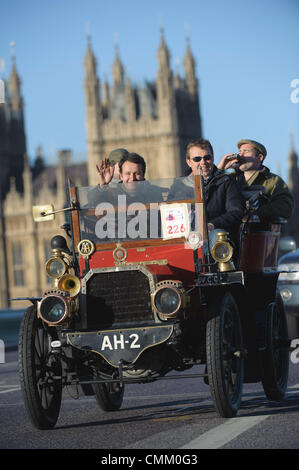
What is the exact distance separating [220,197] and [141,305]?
1.16 meters

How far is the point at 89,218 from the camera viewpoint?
7.95 meters

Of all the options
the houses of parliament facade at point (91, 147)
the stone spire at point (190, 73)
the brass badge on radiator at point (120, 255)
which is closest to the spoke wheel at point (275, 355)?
the brass badge on radiator at point (120, 255)

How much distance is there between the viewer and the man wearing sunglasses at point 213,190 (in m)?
7.82

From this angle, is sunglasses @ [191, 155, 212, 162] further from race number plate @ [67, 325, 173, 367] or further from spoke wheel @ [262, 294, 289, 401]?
race number plate @ [67, 325, 173, 367]

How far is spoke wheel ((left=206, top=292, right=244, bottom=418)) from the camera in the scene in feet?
23.1

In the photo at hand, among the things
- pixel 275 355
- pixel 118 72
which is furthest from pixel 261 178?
pixel 118 72

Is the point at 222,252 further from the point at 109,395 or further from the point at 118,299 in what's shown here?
the point at 109,395

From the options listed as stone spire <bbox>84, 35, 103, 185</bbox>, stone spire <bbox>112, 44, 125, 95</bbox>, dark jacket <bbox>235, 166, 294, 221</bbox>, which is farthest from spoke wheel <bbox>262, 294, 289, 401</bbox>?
stone spire <bbox>112, 44, 125, 95</bbox>

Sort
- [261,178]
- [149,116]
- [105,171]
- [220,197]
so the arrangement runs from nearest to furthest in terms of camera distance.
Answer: [220,197], [105,171], [261,178], [149,116]

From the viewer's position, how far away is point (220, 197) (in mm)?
8047

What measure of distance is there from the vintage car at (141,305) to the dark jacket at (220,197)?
56 millimetres

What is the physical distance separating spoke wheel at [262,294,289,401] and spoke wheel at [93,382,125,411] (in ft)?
3.42

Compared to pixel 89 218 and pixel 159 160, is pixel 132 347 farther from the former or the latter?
pixel 159 160
